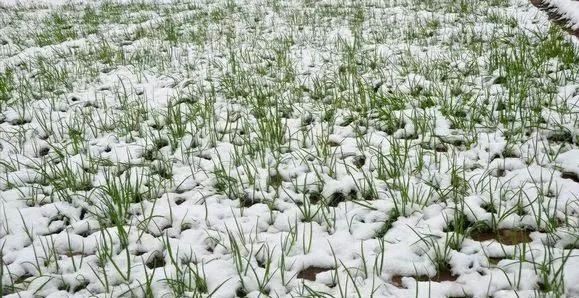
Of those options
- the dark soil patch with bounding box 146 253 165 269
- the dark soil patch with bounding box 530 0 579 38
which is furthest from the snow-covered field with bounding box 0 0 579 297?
the dark soil patch with bounding box 530 0 579 38

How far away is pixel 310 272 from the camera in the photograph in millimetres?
2254

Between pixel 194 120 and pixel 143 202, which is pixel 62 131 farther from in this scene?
pixel 143 202

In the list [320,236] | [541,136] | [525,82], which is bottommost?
[320,236]

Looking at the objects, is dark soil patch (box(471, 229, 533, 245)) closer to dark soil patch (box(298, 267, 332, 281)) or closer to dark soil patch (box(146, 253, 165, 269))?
dark soil patch (box(298, 267, 332, 281))

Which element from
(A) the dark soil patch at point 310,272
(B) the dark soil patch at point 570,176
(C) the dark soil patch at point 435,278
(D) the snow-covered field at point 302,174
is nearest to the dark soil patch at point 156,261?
(D) the snow-covered field at point 302,174

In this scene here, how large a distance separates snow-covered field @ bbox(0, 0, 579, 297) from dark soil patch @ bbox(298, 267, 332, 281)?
0.8 inches

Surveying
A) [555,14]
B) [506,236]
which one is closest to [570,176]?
[506,236]

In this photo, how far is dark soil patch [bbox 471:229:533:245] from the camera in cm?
232

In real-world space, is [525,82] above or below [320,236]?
above

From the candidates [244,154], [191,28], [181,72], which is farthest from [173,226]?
[191,28]

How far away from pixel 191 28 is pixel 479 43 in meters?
5.64

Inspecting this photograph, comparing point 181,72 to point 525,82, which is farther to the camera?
point 181,72

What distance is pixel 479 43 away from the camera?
591 centimetres

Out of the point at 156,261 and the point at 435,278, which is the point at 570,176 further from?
the point at 156,261
